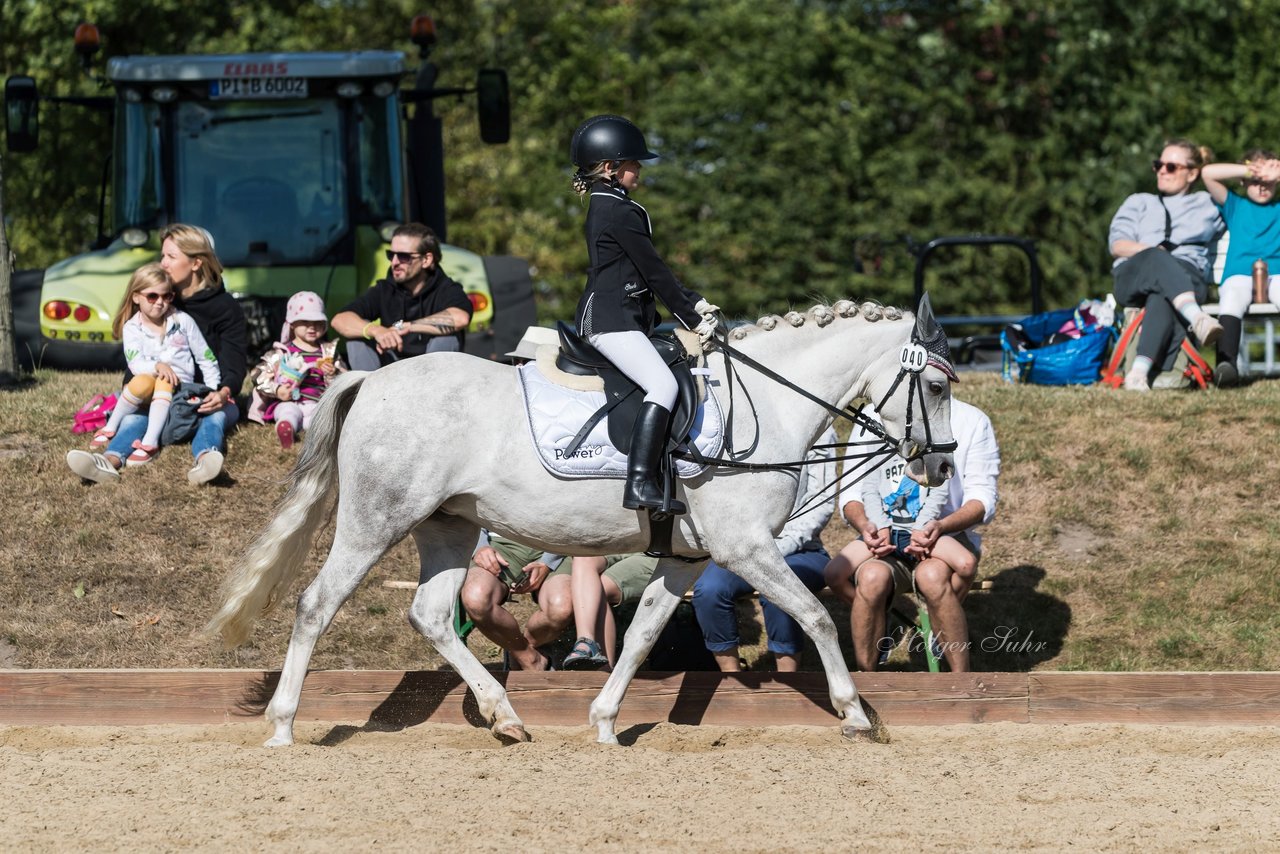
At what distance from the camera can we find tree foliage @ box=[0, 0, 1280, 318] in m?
24.4

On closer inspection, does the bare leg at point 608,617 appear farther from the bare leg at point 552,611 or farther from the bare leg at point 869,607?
the bare leg at point 869,607

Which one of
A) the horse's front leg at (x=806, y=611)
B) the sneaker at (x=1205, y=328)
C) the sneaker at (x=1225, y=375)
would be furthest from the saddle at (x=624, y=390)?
the sneaker at (x=1225, y=375)

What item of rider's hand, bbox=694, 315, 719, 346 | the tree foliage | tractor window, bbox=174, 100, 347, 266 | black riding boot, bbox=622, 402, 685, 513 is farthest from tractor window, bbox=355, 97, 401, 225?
the tree foliage

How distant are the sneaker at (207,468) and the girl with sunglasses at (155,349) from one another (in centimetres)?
43

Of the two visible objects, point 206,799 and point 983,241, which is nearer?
point 206,799

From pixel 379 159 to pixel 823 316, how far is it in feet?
24.2

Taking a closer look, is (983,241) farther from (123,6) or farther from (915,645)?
(123,6)

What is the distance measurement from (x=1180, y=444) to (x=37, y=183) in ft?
63.9

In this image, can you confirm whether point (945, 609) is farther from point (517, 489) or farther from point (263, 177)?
point (263, 177)

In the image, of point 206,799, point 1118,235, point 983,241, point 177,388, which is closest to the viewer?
point 206,799

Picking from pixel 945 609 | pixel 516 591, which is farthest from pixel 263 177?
pixel 945 609

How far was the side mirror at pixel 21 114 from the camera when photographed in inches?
500

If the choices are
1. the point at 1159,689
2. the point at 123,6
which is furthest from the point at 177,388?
the point at 123,6

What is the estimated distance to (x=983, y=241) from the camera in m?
14.7
